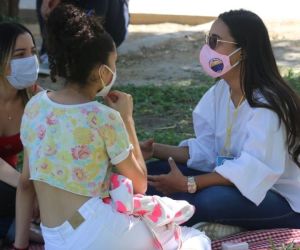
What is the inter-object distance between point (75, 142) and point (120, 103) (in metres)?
0.27

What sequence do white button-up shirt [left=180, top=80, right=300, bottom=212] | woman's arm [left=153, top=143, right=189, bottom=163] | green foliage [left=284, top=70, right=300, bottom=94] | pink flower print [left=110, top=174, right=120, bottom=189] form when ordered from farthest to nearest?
1. green foliage [left=284, top=70, right=300, bottom=94]
2. woman's arm [left=153, top=143, right=189, bottom=163]
3. white button-up shirt [left=180, top=80, right=300, bottom=212]
4. pink flower print [left=110, top=174, right=120, bottom=189]

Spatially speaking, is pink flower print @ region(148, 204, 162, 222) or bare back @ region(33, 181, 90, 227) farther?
pink flower print @ region(148, 204, 162, 222)

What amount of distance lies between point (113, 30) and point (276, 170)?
363cm

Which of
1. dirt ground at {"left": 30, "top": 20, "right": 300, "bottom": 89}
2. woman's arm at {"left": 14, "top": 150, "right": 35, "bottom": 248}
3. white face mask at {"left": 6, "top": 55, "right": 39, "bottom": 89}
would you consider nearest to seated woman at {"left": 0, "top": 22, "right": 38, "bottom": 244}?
white face mask at {"left": 6, "top": 55, "right": 39, "bottom": 89}

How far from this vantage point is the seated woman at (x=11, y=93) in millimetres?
3316

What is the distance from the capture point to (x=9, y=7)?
840cm

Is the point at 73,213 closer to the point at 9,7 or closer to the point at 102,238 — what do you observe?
the point at 102,238

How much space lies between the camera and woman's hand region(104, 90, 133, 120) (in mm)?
2723

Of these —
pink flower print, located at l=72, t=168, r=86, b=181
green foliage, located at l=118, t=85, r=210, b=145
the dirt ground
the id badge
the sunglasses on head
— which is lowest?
the dirt ground

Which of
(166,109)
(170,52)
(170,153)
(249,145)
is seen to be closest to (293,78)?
(166,109)

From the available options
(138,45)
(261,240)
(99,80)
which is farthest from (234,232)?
(138,45)

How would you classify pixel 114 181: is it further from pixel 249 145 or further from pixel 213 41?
pixel 213 41

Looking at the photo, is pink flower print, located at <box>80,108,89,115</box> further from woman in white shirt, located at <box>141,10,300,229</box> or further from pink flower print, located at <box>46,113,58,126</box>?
woman in white shirt, located at <box>141,10,300,229</box>

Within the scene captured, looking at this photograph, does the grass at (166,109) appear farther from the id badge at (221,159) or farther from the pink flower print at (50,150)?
the pink flower print at (50,150)
